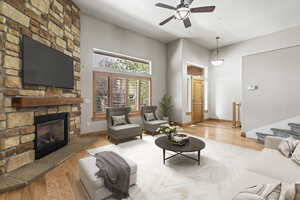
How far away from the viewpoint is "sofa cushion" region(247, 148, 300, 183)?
1468 millimetres

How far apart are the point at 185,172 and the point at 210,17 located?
4478 millimetres

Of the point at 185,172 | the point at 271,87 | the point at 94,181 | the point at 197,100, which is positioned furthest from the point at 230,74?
the point at 94,181

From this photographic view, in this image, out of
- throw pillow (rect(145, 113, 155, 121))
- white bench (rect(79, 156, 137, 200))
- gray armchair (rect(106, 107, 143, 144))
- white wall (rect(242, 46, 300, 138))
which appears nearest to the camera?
white bench (rect(79, 156, 137, 200))

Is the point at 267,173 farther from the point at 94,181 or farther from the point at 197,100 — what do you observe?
the point at 197,100

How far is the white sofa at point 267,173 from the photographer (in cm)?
131

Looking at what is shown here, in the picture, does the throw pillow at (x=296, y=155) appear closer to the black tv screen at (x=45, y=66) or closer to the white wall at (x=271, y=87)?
the white wall at (x=271, y=87)

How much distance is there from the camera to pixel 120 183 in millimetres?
1703

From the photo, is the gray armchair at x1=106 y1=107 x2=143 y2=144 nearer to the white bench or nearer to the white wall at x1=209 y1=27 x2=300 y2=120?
the white bench

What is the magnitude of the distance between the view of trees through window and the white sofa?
4.54m

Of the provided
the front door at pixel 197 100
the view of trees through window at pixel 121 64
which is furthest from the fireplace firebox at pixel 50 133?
the front door at pixel 197 100

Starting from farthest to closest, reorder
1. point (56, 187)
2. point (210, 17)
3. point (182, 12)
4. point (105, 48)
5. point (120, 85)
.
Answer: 1. point (120, 85)
2. point (105, 48)
3. point (210, 17)
4. point (182, 12)
5. point (56, 187)

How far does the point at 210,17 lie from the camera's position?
13.7 ft

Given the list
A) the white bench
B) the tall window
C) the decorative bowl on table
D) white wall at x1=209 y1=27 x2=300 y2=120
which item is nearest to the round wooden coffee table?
the decorative bowl on table

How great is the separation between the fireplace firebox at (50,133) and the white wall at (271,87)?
17.7 ft
